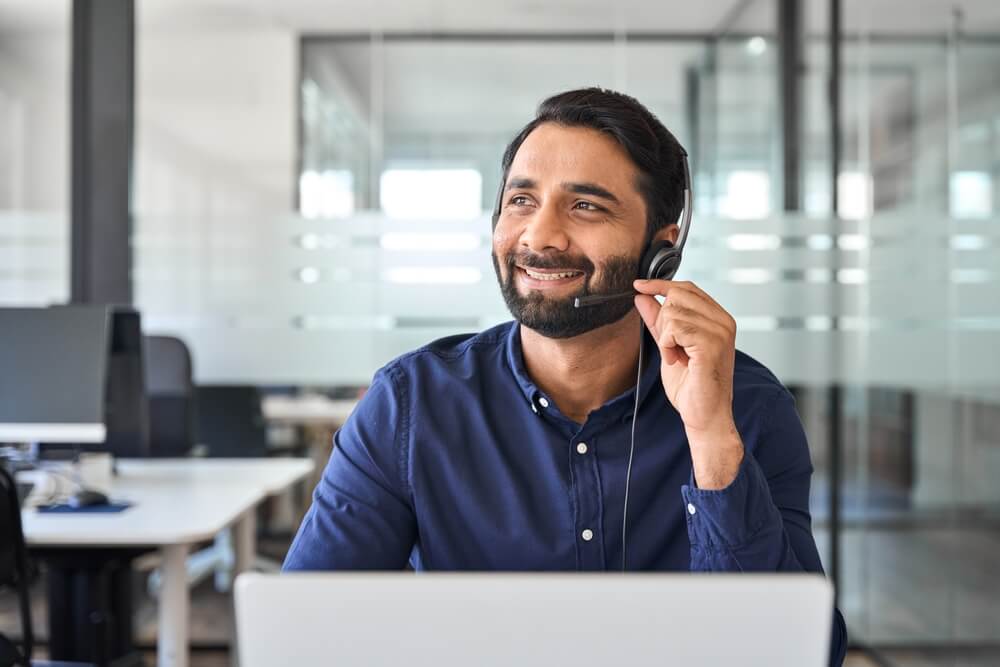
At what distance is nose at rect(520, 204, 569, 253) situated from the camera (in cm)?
129

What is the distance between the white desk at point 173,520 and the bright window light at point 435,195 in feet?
3.24

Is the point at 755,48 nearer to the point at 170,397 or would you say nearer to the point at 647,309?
the point at 170,397

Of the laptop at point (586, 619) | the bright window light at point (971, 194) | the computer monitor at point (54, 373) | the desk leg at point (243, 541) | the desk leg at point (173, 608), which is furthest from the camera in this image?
the bright window light at point (971, 194)

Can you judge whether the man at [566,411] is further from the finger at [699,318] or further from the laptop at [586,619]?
the laptop at [586,619]

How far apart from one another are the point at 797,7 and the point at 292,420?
7.90ft

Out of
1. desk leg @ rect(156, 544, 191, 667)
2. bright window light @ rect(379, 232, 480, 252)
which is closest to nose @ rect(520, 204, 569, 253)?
desk leg @ rect(156, 544, 191, 667)

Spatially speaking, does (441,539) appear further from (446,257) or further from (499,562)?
(446,257)

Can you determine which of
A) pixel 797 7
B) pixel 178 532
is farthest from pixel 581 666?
pixel 797 7

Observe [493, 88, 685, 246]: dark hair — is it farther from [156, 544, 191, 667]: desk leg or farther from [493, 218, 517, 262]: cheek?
[156, 544, 191, 667]: desk leg

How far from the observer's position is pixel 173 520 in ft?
8.12

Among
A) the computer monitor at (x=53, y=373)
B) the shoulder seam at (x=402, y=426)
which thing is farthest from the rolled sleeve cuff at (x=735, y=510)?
the computer monitor at (x=53, y=373)

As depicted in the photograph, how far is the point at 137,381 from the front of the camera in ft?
9.73

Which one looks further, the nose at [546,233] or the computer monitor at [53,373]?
the computer monitor at [53,373]

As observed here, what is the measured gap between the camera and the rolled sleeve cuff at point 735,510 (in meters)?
1.09
